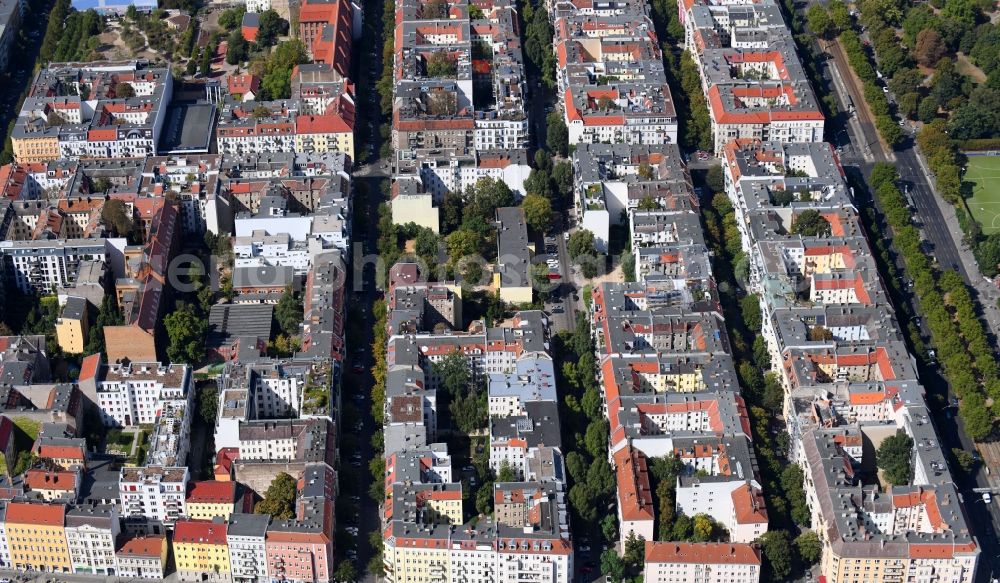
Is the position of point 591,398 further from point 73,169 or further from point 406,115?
point 73,169

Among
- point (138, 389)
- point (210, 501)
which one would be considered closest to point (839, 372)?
point (210, 501)

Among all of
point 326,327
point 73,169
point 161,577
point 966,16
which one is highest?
point 966,16

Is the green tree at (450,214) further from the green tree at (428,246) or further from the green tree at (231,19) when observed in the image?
the green tree at (231,19)

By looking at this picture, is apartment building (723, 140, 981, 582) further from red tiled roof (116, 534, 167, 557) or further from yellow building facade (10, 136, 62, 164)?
yellow building facade (10, 136, 62, 164)

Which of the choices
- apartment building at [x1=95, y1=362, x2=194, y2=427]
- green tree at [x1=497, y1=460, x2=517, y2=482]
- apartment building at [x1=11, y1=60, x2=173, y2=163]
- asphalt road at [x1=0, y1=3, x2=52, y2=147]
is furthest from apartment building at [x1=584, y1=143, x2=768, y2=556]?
asphalt road at [x1=0, y1=3, x2=52, y2=147]

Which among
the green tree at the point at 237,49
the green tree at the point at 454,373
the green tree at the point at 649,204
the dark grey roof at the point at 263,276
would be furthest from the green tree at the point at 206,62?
the green tree at the point at 454,373

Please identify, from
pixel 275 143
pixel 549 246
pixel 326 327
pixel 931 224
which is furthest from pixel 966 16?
pixel 326 327
